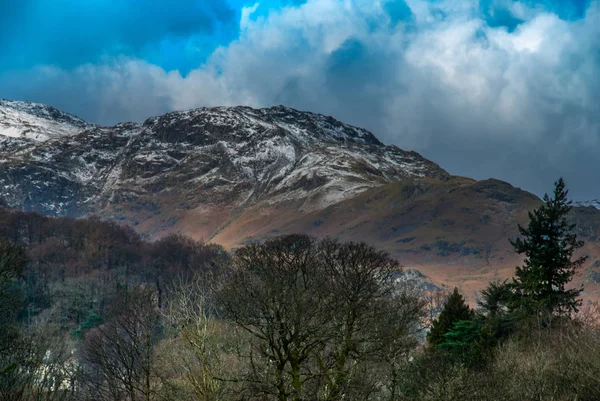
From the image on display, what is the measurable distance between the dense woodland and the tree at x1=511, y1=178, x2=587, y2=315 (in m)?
0.11

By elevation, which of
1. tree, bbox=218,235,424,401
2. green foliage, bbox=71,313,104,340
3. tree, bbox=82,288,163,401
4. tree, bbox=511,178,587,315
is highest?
tree, bbox=511,178,587,315

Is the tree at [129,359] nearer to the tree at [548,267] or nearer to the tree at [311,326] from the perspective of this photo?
the tree at [311,326]

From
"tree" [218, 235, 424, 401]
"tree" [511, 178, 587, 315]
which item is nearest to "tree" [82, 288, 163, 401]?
→ "tree" [218, 235, 424, 401]

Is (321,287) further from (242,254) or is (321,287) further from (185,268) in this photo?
(185,268)

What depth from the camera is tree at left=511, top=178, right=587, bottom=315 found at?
4228 centimetres

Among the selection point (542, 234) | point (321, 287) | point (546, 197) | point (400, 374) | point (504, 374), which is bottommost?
point (400, 374)

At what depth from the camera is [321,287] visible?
33781mm

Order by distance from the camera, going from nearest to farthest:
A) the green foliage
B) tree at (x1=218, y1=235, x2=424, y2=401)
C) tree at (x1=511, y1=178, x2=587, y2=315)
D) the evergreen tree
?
tree at (x1=218, y1=235, x2=424, y2=401) < tree at (x1=511, y1=178, x2=587, y2=315) < the evergreen tree < the green foliage

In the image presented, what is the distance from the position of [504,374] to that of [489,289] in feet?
67.3

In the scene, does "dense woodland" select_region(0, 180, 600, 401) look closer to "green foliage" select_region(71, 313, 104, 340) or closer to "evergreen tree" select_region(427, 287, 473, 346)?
"evergreen tree" select_region(427, 287, 473, 346)

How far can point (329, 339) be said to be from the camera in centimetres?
2759

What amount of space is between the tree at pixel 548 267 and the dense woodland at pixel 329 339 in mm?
110

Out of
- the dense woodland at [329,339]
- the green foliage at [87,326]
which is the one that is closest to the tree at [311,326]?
the dense woodland at [329,339]

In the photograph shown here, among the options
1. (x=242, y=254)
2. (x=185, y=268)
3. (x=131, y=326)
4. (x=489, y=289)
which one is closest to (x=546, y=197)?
(x=489, y=289)
